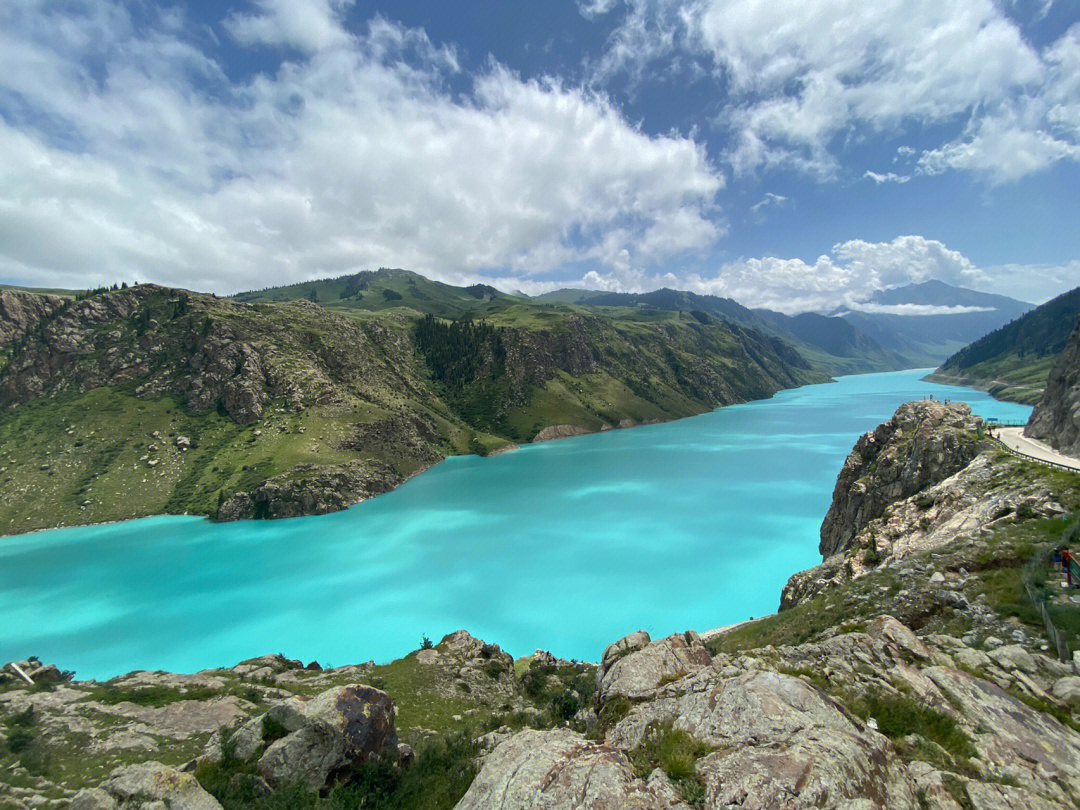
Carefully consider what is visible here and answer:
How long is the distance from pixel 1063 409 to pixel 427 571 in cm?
7853

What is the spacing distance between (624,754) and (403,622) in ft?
153

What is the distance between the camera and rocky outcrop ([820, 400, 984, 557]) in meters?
37.3

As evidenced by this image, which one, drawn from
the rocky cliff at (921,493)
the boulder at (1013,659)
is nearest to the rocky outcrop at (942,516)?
the rocky cliff at (921,493)

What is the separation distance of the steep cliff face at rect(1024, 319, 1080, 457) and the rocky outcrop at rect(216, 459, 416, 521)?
11022 cm

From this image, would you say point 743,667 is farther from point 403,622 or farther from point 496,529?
point 496,529

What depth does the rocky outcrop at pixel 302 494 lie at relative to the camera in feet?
310

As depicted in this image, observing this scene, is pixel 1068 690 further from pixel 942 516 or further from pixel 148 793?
pixel 148 793

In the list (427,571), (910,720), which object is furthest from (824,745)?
(427,571)

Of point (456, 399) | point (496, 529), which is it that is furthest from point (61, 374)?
point (496, 529)

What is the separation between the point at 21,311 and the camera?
433 ft

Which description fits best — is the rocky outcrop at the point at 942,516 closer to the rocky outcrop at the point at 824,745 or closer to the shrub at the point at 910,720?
the rocky outcrop at the point at 824,745

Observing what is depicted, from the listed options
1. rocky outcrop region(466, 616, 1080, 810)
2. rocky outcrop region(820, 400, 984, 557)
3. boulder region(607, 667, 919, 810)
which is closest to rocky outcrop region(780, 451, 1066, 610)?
rocky outcrop region(820, 400, 984, 557)

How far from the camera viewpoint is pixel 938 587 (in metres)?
18.9

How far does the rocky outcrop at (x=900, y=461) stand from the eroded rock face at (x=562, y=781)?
4089 centimetres
